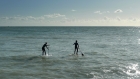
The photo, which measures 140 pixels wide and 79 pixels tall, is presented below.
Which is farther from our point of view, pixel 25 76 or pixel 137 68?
pixel 137 68

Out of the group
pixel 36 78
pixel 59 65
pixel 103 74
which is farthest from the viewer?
pixel 59 65

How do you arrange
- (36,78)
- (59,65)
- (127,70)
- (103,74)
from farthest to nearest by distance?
(59,65) → (127,70) → (103,74) → (36,78)

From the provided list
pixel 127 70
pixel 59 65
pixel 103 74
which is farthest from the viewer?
pixel 59 65

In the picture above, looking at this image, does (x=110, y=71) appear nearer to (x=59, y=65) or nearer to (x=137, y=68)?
(x=137, y=68)

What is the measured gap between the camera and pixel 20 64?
57.5 ft

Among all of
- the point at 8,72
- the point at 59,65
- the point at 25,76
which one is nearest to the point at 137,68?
the point at 59,65

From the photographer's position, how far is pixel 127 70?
15.5m

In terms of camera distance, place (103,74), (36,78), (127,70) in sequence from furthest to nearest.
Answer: (127,70)
(103,74)
(36,78)

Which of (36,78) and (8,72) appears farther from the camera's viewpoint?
(8,72)

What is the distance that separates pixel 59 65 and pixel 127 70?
5778 mm

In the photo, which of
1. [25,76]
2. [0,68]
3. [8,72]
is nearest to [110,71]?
[25,76]

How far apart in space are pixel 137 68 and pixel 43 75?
7.83 m

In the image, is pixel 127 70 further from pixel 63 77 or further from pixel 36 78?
pixel 36 78

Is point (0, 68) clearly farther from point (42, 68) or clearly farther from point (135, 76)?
point (135, 76)
